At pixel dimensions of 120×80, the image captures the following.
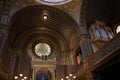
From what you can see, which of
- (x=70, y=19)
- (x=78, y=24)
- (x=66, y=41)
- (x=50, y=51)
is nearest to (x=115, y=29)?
(x=78, y=24)

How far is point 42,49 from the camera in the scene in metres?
14.3

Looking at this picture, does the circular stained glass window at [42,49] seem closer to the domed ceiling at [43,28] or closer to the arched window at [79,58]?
the domed ceiling at [43,28]

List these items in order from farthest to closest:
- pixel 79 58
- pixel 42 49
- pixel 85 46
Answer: pixel 42 49
pixel 79 58
pixel 85 46

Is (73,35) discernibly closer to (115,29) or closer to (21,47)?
(115,29)

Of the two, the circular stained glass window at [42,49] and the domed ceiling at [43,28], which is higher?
the domed ceiling at [43,28]

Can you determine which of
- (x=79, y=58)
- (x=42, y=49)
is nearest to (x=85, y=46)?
(x=79, y=58)

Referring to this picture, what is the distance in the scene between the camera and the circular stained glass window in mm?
14063

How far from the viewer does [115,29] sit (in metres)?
11.4

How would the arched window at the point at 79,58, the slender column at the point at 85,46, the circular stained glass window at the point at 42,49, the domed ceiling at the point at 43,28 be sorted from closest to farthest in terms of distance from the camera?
the slender column at the point at 85,46
the arched window at the point at 79,58
the domed ceiling at the point at 43,28
the circular stained glass window at the point at 42,49

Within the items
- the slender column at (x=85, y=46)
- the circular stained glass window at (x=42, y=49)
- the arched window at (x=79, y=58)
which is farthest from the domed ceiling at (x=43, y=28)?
the arched window at (x=79, y=58)

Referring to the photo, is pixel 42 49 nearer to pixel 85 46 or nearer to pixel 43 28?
pixel 43 28

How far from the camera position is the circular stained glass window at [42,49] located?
14.1 meters

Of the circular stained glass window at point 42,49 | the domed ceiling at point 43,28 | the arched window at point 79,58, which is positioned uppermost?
the domed ceiling at point 43,28

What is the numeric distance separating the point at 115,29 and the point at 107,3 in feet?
9.22
